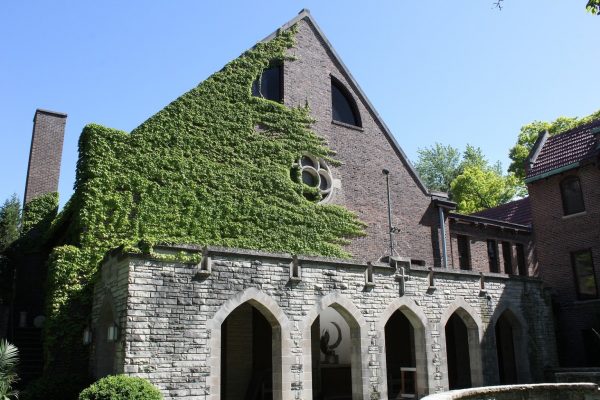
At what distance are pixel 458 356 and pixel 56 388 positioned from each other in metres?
14.1

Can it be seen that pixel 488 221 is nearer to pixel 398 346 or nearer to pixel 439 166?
pixel 398 346

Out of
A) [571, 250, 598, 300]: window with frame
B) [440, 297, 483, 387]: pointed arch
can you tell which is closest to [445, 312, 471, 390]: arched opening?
[440, 297, 483, 387]: pointed arch

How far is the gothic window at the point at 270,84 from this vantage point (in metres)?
20.8

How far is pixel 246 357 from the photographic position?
1800 centimetres

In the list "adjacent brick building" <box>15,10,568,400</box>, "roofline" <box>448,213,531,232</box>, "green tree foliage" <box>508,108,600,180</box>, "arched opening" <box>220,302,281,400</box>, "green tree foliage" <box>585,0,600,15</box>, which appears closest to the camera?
"green tree foliage" <box>585,0,600,15</box>

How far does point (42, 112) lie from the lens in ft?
78.2

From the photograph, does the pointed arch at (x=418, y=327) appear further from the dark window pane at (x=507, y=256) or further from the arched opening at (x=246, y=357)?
the dark window pane at (x=507, y=256)

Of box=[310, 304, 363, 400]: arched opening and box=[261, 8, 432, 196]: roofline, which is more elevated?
box=[261, 8, 432, 196]: roofline

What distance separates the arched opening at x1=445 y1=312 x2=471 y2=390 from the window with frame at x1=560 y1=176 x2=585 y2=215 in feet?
20.7

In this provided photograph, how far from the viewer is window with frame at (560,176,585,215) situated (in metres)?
22.6

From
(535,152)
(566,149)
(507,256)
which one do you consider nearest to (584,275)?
(566,149)

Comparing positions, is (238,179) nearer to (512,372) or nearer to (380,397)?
(380,397)

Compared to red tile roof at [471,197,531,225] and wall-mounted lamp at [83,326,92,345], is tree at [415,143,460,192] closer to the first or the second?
red tile roof at [471,197,531,225]

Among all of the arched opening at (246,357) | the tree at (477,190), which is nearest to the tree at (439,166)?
the tree at (477,190)
